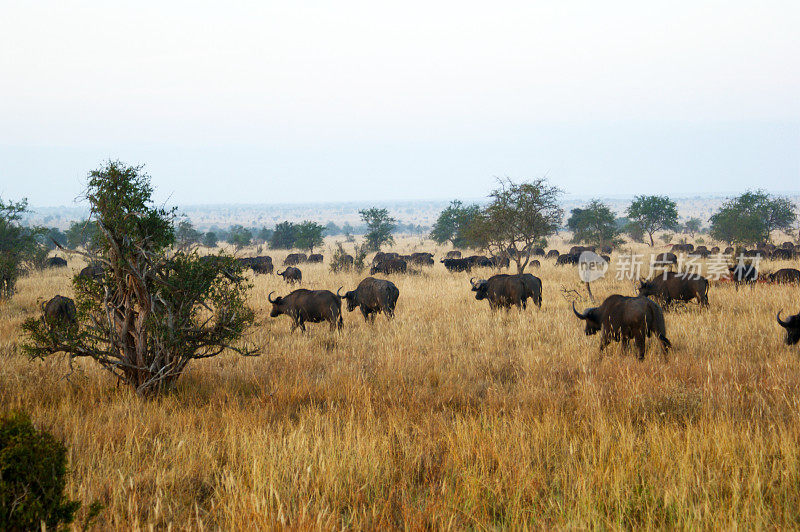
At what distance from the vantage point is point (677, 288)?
1216cm

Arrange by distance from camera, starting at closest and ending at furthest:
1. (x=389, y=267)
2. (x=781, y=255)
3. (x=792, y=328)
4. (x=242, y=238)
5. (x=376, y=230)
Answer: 1. (x=792, y=328)
2. (x=389, y=267)
3. (x=781, y=255)
4. (x=376, y=230)
5. (x=242, y=238)

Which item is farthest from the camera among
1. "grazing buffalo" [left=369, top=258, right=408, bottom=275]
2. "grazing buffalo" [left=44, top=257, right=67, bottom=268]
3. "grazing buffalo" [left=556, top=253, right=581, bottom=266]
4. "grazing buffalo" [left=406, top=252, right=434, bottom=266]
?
"grazing buffalo" [left=406, top=252, right=434, bottom=266]

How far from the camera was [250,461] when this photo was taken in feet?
13.3

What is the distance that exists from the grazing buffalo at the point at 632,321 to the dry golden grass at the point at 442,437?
380 mm

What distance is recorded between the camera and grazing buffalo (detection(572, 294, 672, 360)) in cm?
768

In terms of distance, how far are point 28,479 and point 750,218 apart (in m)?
46.6

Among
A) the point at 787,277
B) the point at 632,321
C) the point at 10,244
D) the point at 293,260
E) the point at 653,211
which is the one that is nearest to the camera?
the point at 632,321

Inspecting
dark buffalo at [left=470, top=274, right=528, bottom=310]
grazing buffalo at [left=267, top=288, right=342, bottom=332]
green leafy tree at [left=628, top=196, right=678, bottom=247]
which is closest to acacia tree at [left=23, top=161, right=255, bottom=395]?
grazing buffalo at [left=267, top=288, right=342, bottom=332]

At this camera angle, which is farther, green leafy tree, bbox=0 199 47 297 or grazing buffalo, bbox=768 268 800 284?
grazing buffalo, bbox=768 268 800 284

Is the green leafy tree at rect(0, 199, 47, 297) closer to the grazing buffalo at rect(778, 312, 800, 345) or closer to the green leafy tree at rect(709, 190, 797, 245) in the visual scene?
the grazing buffalo at rect(778, 312, 800, 345)

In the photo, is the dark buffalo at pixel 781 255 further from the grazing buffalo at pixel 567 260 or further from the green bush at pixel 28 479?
the green bush at pixel 28 479

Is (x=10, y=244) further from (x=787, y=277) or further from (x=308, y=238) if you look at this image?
(x=787, y=277)

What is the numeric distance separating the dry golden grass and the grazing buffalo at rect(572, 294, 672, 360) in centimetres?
38

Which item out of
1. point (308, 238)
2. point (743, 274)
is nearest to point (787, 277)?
point (743, 274)
